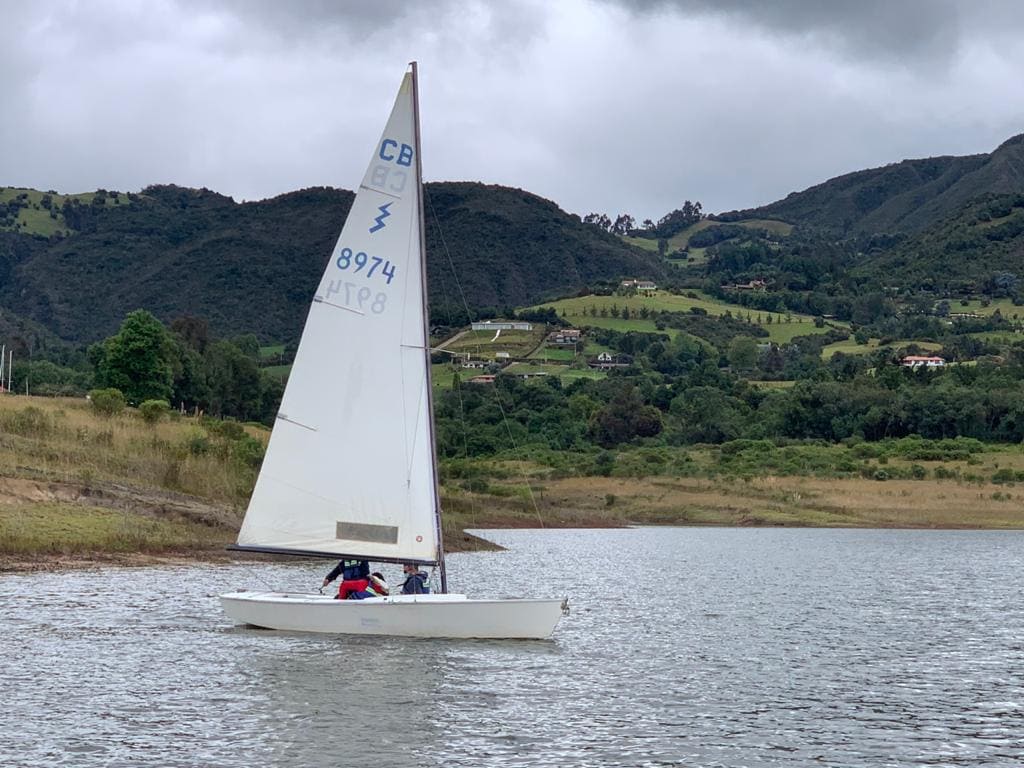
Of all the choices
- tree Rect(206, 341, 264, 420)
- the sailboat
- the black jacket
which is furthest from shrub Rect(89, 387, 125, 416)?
tree Rect(206, 341, 264, 420)

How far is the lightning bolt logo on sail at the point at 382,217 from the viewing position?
110 ft

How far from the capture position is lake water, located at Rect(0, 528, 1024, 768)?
914 inches

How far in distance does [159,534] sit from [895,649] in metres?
27.7

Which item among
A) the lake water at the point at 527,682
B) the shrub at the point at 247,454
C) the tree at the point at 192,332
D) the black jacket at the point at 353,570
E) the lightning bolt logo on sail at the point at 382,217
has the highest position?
the tree at the point at 192,332

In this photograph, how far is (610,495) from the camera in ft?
347

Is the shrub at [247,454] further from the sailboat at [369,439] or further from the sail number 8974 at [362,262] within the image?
the sail number 8974 at [362,262]

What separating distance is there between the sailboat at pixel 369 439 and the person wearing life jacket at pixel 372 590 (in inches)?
25.0

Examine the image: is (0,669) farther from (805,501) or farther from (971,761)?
(805,501)

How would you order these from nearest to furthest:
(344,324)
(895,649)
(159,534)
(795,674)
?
(795,674) → (344,324) → (895,649) → (159,534)

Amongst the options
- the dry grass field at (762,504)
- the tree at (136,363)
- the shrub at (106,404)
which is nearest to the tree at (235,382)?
the tree at (136,363)

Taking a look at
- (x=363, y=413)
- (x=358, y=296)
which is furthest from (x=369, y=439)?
(x=358, y=296)

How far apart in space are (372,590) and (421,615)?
2301 millimetres

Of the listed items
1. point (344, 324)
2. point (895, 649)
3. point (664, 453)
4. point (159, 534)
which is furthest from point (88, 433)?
point (664, 453)

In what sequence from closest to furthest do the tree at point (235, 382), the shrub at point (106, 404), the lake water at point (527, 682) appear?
the lake water at point (527, 682) < the shrub at point (106, 404) < the tree at point (235, 382)
